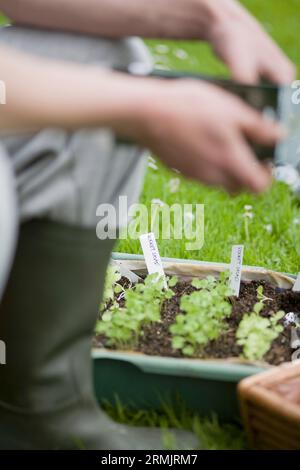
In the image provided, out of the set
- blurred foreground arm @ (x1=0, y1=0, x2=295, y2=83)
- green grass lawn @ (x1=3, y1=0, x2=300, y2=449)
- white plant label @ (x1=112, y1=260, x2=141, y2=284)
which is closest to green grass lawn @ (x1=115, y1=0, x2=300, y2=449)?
green grass lawn @ (x1=3, y1=0, x2=300, y2=449)

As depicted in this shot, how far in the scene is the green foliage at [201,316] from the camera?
137 cm

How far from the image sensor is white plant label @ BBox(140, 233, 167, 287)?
155 cm

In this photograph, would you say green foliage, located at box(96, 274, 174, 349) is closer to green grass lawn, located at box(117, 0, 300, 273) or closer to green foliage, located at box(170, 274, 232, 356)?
green foliage, located at box(170, 274, 232, 356)

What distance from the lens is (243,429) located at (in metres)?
1.30

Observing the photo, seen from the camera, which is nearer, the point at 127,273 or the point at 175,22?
the point at 175,22

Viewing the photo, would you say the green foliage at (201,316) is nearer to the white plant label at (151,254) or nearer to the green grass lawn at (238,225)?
the white plant label at (151,254)

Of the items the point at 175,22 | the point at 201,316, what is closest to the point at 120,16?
the point at 175,22

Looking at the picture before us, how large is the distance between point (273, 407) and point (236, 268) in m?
0.43

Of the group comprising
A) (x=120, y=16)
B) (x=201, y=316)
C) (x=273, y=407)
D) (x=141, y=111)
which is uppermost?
(x=120, y=16)

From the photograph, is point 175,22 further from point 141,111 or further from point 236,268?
point 236,268

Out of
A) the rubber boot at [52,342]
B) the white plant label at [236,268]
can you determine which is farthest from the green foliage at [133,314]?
the rubber boot at [52,342]

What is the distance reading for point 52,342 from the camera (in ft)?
3.57

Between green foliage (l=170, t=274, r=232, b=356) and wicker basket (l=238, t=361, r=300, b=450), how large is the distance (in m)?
0.16

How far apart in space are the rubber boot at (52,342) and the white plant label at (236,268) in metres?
0.44
